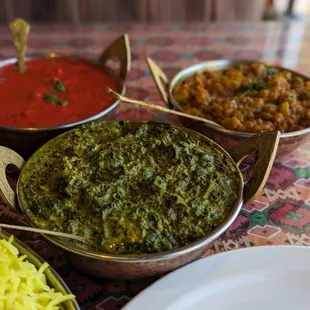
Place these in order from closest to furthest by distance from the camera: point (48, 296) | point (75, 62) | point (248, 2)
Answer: point (48, 296)
point (75, 62)
point (248, 2)

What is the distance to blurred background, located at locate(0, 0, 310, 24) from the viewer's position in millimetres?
3232

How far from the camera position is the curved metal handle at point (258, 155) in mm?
1177

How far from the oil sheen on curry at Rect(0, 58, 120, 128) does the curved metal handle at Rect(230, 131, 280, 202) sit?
20.8 inches

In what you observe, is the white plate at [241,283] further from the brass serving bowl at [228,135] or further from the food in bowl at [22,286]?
the brass serving bowl at [228,135]

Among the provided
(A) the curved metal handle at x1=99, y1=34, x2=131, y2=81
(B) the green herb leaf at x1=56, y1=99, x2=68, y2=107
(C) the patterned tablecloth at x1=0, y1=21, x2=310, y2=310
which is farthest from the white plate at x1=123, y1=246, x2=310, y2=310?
(A) the curved metal handle at x1=99, y1=34, x2=131, y2=81

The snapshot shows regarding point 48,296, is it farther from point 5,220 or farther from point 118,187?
point 5,220

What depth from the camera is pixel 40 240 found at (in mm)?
1249

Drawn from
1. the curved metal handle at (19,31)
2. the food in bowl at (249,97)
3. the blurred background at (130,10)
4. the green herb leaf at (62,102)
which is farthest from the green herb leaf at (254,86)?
the blurred background at (130,10)

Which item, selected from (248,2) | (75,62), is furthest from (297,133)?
(248,2)

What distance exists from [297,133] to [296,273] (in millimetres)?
481

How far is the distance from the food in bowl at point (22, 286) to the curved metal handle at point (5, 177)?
0.57 ft

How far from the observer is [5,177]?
3.85 ft

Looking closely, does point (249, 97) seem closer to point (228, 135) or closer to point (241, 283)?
point (228, 135)

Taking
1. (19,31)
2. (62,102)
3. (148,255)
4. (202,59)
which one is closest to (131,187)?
(148,255)
